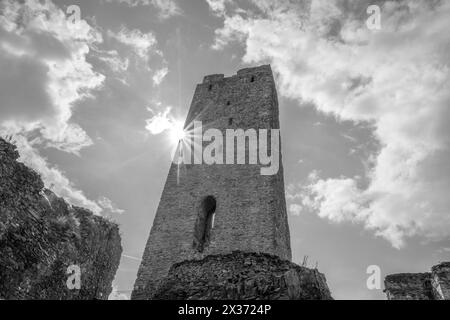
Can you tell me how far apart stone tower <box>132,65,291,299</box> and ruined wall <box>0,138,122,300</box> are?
5.72ft

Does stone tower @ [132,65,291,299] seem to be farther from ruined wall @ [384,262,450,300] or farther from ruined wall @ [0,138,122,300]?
ruined wall @ [384,262,450,300]

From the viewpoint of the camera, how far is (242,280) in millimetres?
5797

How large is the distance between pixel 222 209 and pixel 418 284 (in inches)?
249

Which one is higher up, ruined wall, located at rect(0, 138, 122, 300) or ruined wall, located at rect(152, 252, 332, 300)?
ruined wall, located at rect(0, 138, 122, 300)

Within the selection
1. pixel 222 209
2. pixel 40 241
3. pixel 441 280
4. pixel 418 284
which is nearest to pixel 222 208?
pixel 222 209

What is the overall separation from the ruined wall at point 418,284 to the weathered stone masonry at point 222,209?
3.46m

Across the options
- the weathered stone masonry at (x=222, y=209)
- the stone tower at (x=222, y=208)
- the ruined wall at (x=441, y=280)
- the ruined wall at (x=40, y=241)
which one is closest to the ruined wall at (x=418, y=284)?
the ruined wall at (x=441, y=280)

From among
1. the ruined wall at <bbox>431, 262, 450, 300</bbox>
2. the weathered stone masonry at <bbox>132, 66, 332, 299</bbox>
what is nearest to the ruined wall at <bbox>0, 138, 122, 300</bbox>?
the weathered stone masonry at <bbox>132, 66, 332, 299</bbox>

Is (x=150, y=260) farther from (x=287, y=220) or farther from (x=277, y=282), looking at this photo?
(x=277, y=282)

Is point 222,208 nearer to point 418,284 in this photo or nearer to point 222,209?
point 222,209

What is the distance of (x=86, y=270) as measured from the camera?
34.1 ft

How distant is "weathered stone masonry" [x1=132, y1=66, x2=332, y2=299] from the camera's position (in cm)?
1127

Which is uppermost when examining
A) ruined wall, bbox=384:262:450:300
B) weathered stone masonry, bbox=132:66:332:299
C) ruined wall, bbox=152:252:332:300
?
weathered stone masonry, bbox=132:66:332:299
